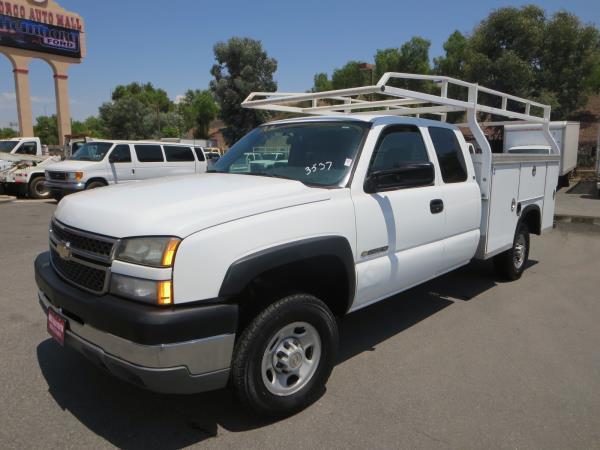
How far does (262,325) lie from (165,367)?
576mm

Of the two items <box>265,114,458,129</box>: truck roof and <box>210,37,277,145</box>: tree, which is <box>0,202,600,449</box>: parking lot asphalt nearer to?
<box>265,114,458,129</box>: truck roof

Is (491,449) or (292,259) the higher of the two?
(292,259)

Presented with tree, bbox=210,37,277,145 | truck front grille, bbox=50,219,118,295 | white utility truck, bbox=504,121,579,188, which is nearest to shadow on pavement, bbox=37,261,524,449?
truck front grille, bbox=50,219,118,295

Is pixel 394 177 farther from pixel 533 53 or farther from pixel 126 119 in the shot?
pixel 126 119

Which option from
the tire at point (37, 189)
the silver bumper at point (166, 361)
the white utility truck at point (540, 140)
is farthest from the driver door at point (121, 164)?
the white utility truck at point (540, 140)

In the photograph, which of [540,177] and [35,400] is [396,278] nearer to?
[35,400]

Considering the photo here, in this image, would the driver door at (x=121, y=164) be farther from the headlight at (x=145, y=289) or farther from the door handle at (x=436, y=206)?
the headlight at (x=145, y=289)

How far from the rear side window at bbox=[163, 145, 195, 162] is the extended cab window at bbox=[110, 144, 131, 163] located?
1.31 m

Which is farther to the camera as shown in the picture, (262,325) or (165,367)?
(262,325)

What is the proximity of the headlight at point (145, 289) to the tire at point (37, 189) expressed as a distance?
14508 mm

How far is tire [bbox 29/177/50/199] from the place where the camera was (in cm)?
1489

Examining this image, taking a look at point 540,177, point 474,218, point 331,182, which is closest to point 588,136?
point 540,177

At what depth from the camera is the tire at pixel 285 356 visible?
2.62m

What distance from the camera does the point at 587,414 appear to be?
2977 millimetres
